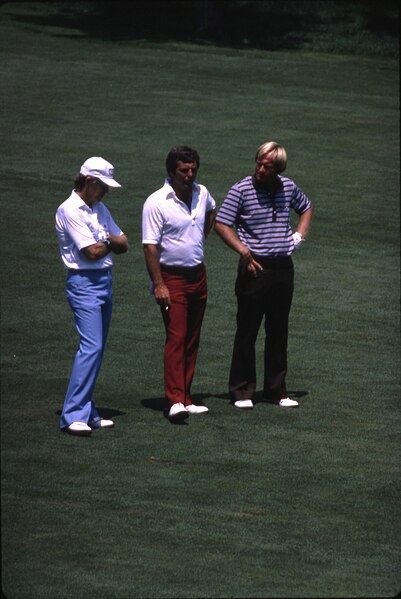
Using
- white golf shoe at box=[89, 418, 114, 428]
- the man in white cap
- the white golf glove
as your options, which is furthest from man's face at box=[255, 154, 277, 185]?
white golf shoe at box=[89, 418, 114, 428]

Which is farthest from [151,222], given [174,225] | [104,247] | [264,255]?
[264,255]

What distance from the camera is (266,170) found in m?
10.4

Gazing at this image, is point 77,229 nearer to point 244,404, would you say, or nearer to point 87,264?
point 87,264

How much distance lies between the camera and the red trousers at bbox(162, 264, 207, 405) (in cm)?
1024

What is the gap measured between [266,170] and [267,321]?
1286 mm

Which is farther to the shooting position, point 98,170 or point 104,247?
point 104,247

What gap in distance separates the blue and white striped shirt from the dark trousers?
0.11 metres

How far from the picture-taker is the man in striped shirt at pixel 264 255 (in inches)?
414

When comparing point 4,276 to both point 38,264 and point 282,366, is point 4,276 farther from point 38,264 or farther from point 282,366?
point 282,366

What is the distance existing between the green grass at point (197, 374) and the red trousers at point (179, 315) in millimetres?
334

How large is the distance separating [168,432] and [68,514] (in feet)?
6.29

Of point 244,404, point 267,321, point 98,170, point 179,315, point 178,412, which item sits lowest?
point 244,404

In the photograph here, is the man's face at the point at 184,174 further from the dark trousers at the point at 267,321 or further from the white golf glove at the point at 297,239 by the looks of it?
the white golf glove at the point at 297,239

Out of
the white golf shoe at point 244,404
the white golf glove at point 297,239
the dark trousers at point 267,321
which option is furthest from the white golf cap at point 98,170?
the white golf shoe at point 244,404
